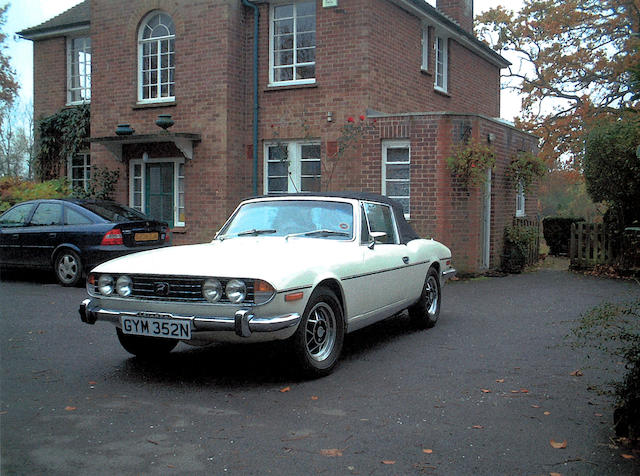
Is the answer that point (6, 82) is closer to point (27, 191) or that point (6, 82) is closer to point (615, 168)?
point (27, 191)

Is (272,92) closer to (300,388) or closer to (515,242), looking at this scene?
(515,242)

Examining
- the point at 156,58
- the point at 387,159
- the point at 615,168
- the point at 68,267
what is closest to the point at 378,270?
the point at 68,267

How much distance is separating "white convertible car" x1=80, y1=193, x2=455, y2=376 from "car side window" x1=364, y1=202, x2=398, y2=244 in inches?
0.9

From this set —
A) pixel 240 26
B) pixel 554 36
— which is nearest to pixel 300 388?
pixel 240 26

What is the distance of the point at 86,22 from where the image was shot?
19.5 metres

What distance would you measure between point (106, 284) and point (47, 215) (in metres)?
7.31

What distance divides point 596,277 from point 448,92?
7385 millimetres

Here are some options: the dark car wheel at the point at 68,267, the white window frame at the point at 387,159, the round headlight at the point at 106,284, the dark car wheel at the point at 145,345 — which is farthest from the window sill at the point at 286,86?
the round headlight at the point at 106,284

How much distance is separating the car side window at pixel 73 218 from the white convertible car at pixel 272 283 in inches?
225

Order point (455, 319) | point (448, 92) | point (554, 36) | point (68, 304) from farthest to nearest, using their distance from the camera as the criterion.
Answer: point (554, 36)
point (448, 92)
point (68, 304)
point (455, 319)

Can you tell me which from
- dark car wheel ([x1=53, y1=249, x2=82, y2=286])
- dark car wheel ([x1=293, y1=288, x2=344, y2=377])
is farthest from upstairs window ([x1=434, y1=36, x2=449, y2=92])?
dark car wheel ([x1=293, y1=288, x2=344, y2=377])

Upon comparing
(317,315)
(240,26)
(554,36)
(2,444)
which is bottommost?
(2,444)

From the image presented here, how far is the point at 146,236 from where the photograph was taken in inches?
485

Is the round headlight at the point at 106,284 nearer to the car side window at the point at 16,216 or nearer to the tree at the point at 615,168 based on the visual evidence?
the car side window at the point at 16,216
